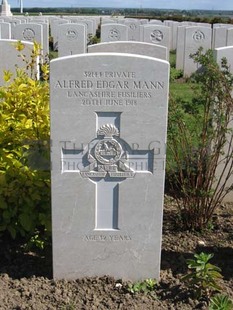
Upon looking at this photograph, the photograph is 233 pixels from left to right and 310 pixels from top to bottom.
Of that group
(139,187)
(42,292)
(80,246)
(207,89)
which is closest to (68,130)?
(139,187)

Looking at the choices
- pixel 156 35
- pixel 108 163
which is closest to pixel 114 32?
pixel 156 35

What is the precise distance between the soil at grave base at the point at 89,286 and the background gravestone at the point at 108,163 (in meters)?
0.10

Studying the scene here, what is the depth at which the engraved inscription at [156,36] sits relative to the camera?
14038 millimetres

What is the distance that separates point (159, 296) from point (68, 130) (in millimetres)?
1156

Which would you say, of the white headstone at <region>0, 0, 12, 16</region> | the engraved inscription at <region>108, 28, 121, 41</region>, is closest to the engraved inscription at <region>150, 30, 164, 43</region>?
the engraved inscription at <region>108, 28, 121, 41</region>

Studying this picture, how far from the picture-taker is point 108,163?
127 inches

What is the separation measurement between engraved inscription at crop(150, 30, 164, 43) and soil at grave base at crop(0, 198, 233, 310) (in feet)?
Answer: 35.1

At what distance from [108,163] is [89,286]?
0.80 meters

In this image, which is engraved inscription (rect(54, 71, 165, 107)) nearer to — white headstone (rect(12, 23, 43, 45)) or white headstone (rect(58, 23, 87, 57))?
white headstone (rect(58, 23, 87, 57))

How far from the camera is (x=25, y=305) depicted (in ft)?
10.5

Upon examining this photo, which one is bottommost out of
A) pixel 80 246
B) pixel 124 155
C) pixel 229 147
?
pixel 80 246

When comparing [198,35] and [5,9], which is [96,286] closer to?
[198,35]

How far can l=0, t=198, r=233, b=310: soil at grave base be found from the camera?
3211mm

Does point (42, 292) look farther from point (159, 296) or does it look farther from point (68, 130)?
point (68, 130)
